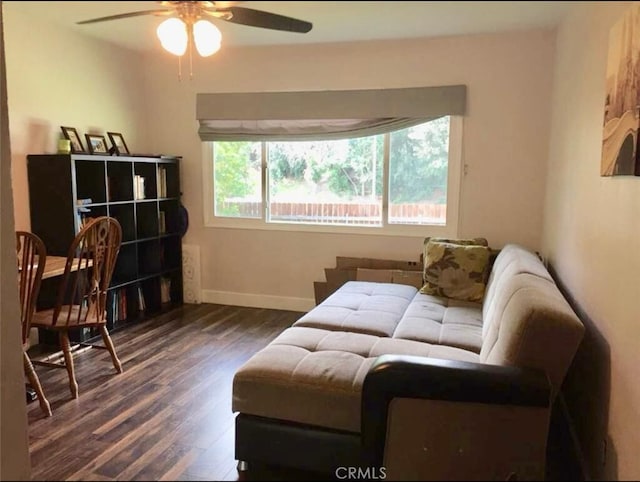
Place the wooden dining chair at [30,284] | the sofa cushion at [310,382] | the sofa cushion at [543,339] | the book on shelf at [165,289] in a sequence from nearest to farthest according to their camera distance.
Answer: the sofa cushion at [543,339] < the sofa cushion at [310,382] < the wooden dining chair at [30,284] < the book on shelf at [165,289]

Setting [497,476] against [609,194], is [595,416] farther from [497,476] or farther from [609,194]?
[497,476]

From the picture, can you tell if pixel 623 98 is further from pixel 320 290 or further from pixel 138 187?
pixel 138 187

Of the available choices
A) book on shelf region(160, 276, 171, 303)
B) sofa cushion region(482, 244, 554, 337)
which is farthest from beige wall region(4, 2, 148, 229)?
sofa cushion region(482, 244, 554, 337)

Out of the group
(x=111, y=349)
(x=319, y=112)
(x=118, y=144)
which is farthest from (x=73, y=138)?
(x=319, y=112)

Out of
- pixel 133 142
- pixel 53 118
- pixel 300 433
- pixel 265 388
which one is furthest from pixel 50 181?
pixel 300 433

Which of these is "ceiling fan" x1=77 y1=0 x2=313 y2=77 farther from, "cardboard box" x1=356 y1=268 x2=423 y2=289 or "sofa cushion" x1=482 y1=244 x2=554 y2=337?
"cardboard box" x1=356 y1=268 x2=423 y2=289

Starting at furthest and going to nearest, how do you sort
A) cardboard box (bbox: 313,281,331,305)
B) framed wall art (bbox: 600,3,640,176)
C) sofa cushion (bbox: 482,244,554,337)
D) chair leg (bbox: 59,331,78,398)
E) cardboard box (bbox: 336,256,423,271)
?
cardboard box (bbox: 313,281,331,305)
cardboard box (bbox: 336,256,423,271)
chair leg (bbox: 59,331,78,398)
sofa cushion (bbox: 482,244,554,337)
framed wall art (bbox: 600,3,640,176)

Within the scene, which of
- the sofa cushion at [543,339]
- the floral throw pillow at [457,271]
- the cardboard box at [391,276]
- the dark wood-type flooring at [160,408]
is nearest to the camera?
the dark wood-type flooring at [160,408]

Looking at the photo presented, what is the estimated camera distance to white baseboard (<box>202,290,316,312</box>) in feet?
12.9

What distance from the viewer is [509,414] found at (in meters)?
0.87

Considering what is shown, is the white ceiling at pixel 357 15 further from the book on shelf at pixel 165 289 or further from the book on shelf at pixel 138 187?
the book on shelf at pixel 165 289

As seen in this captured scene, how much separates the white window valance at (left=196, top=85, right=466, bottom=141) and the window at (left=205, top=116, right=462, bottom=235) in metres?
0.09

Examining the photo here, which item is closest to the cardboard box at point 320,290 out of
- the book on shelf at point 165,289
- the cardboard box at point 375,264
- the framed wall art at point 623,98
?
the cardboard box at point 375,264

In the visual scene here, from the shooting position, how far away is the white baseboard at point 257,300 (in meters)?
3.94
